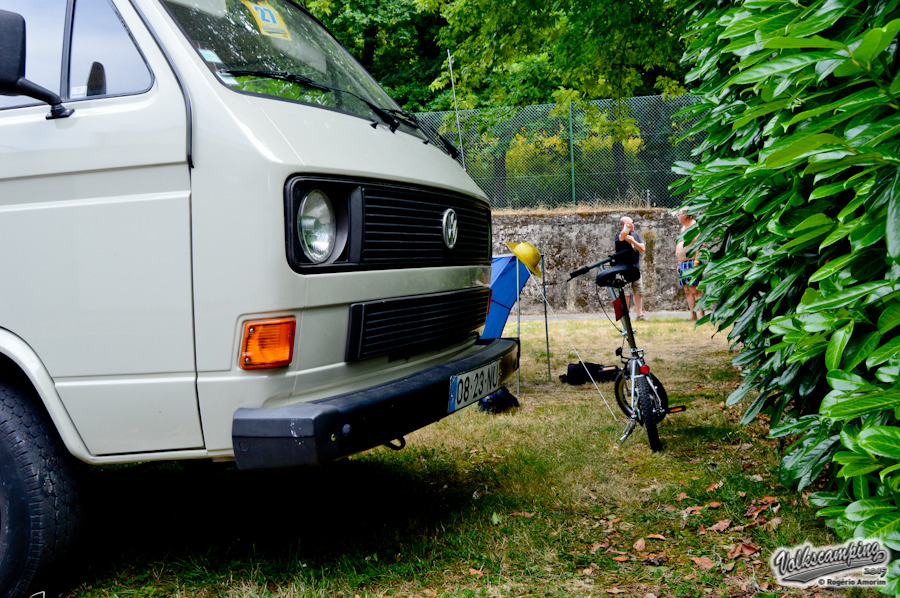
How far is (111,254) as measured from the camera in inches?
93.4

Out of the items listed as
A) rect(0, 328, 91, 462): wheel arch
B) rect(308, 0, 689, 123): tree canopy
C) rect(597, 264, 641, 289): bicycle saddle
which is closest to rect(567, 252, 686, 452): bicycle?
rect(597, 264, 641, 289): bicycle saddle

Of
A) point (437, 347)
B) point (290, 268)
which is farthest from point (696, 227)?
point (290, 268)

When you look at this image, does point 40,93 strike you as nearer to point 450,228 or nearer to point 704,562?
point 450,228

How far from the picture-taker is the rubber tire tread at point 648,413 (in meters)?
4.38

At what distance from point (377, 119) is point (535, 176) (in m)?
12.2

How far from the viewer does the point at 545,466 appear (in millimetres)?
4230

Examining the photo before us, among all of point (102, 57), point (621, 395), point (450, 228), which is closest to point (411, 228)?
point (450, 228)

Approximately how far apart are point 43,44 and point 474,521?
272cm

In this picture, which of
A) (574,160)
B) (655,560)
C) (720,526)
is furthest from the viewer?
(574,160)

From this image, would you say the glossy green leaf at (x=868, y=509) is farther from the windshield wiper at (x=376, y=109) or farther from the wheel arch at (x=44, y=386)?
the wheel arch at (x=44, y=386)

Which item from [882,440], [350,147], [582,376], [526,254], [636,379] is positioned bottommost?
[582,376]

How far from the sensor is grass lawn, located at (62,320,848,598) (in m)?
2.81

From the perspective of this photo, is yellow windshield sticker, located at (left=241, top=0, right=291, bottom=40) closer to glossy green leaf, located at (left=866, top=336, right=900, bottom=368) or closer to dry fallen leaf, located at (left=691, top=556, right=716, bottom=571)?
glossy green leaf, located at (left=866, top=336, right=900, bottom=368)

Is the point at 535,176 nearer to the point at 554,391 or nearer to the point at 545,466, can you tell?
the point at 554,391
